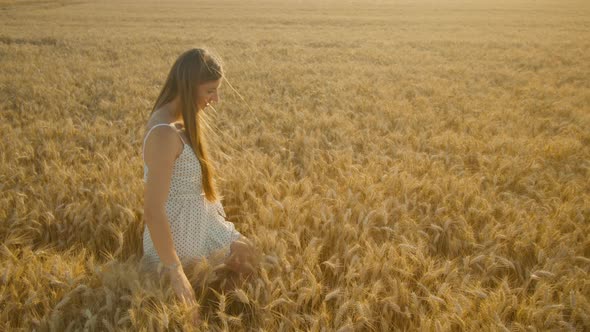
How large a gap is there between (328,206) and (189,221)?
1067 millimetres

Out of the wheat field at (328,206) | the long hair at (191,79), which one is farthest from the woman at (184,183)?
the wheat field at (328,206)

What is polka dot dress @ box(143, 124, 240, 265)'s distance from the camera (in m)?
2.25

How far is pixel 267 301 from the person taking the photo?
73.2 inches

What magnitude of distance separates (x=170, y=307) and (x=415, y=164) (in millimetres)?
2778

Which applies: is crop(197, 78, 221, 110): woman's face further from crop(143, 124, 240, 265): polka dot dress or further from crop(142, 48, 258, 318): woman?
crop(143, 124, 240, 265): polka dot dress

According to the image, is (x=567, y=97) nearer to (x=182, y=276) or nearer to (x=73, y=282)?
(x=182, y=276)

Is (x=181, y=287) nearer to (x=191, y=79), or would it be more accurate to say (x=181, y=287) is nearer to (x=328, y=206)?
(x=191, y=79)

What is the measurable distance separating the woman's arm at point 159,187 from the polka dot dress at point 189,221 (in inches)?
11.0

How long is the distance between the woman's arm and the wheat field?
182 millimetres

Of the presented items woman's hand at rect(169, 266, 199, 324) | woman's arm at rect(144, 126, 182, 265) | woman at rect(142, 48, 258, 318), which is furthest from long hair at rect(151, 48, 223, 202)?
woman's hand at rect(169, 266, 199, 324)

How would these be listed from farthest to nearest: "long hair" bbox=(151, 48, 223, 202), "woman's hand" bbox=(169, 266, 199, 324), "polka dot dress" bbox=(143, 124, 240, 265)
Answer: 1. "polka dot dress" bbox=(143, 124, 240, 265)
2. "long hair" bbox=(151, 48, 223, 202)
3. "woman's hand" bbox=(169, 266, 199, 324)

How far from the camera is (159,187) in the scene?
1906mm

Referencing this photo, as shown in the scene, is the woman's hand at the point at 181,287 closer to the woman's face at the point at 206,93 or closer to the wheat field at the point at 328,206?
the wheat field at the point at 328,206

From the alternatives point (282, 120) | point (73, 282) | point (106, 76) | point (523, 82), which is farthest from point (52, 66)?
point (523, 82)
